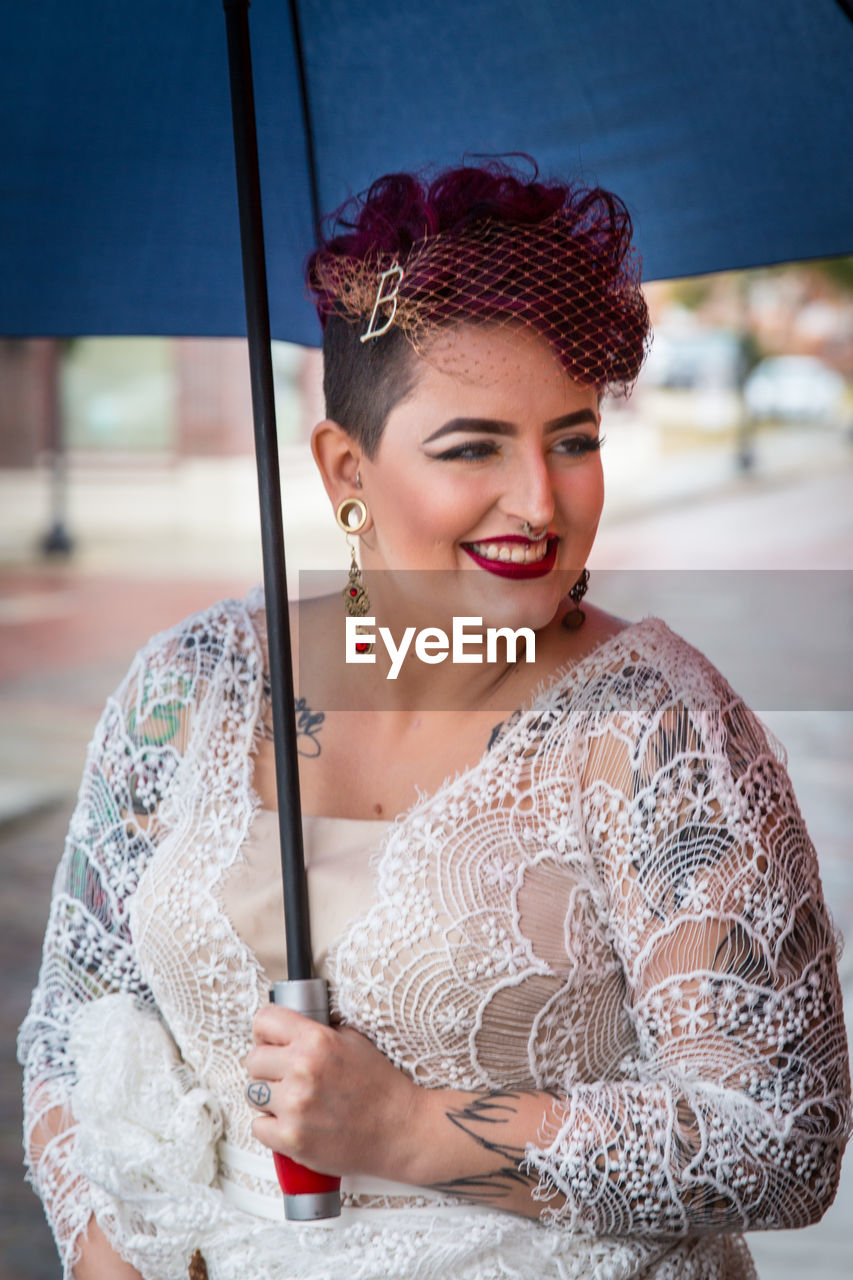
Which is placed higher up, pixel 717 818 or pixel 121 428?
pixel 121 428

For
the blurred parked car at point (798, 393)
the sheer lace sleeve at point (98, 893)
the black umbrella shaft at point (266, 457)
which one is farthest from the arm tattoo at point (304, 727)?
the blurred parked car at point (798, 393)

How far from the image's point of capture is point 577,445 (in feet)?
5.74

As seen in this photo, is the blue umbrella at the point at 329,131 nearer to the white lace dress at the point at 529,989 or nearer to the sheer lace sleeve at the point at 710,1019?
the white lace dress at the point at 529,989

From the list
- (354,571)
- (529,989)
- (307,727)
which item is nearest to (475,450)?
(354,571)

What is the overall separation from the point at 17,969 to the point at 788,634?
28.7 feet

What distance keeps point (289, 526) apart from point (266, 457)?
18.0 m

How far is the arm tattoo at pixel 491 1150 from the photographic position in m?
1.63

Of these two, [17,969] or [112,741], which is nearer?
[112,741]

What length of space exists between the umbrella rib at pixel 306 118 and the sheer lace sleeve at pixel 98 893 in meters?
0.76

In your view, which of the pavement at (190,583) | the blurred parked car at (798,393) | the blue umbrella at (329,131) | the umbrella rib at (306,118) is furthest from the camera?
the blurred parked car at (798,393)

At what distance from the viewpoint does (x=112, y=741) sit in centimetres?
203

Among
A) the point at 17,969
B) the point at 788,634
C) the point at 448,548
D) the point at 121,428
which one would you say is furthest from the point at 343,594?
the point at 121,428

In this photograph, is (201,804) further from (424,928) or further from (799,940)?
(799,940)

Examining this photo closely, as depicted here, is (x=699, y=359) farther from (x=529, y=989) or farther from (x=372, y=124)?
(x=529, y=989)
